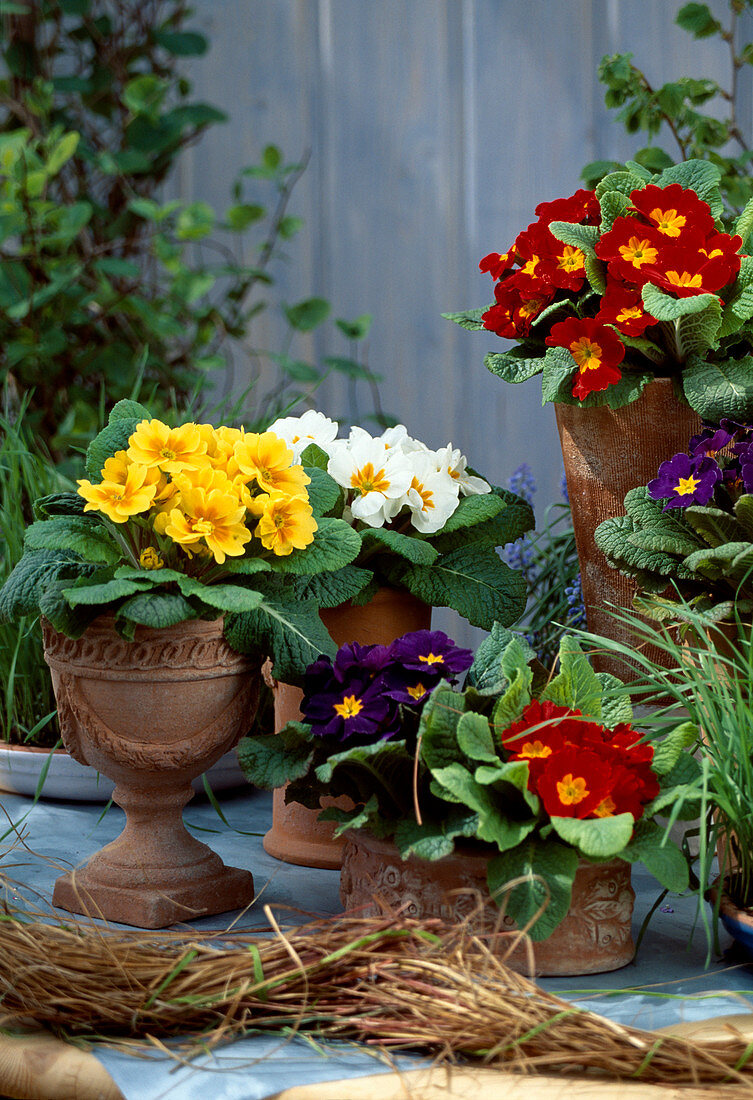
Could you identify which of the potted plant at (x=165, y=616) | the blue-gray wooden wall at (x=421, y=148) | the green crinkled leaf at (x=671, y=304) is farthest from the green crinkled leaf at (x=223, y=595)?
the blue-gray wooden wall at (x=421, y=148)

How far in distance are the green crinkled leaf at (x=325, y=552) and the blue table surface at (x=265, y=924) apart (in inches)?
10.2

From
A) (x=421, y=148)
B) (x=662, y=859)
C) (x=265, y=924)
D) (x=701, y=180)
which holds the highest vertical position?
(x=421, y=148)

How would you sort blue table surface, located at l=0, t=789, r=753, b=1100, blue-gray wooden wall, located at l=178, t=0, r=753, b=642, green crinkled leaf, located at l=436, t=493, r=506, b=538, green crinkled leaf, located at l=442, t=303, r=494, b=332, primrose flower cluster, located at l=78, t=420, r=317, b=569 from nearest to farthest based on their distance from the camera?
blue table surface, located at l=0, t=789, r=753, b=1100, primrose flower cluster, located at l=78, t=420, r=317, b=569, green crinkled leaf, located at l=436, t=493, r=506, b=538, green crinkled leaf, located at l=442, t=303, r=494, b=332, blue-gray wooden wall, located at l=178, t=0, r=753, b=642

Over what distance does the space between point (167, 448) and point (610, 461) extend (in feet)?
1.52

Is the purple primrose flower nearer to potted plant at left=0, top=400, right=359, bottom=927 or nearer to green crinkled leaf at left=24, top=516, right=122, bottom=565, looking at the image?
potted plant at left=0, top=400, right=359, bottom=927

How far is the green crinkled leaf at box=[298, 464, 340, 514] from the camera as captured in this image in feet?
3.27

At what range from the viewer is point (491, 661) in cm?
93

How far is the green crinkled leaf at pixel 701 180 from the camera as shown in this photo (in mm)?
1138

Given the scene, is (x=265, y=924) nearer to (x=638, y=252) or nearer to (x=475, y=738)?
(x=475, y=738)

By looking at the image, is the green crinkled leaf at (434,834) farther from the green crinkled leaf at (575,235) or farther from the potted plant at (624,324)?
the green crinkled leaf at (575,235)

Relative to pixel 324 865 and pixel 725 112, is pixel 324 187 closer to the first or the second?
pixel 725 112

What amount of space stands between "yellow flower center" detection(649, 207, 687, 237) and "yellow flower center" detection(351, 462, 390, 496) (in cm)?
35

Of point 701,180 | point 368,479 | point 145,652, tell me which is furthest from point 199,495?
point 701,180

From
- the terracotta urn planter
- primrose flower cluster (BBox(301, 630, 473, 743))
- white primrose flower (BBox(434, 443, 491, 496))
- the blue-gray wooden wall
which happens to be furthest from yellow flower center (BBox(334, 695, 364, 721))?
the blue-gray wooden wall
